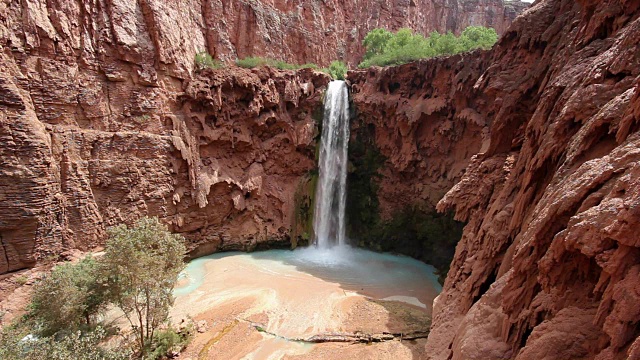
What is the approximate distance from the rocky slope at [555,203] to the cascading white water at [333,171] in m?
10.8

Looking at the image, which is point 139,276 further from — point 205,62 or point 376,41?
point 376,41

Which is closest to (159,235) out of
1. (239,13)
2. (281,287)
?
(281,287)

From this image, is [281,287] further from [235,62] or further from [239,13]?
[239,13]

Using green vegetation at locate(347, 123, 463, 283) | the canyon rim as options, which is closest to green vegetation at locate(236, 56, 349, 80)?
the canyon rim

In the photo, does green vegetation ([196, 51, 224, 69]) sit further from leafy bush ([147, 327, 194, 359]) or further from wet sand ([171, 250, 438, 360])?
leafy bush ([147, 327, 194, 359])

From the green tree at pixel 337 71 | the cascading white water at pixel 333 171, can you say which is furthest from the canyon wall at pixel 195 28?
the cascading white water at pixel 333 171

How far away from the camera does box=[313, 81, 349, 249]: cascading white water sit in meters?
19.8

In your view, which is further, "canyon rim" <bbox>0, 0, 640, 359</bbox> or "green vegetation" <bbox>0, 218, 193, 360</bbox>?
"green vegetation" <bbox>0, 218, 193, 360</bbox>

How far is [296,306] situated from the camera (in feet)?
39.7

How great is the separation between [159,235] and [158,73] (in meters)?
8.85

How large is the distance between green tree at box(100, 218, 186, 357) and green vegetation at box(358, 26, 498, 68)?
17461mm

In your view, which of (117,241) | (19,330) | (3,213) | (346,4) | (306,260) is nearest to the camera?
(19,330)

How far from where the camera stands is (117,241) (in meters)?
9.01

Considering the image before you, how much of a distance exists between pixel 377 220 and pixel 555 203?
15.8 meters
